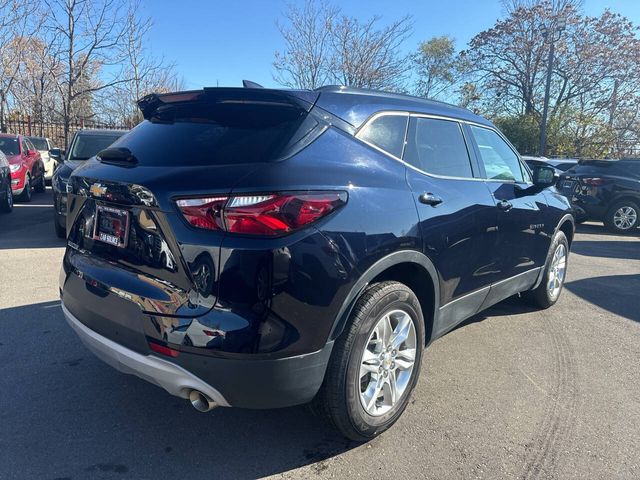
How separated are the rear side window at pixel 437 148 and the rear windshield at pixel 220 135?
0.86m

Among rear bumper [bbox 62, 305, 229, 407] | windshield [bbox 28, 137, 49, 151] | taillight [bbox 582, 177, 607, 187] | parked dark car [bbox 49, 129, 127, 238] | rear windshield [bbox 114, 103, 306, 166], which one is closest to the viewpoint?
rear bumper [bbox 62, 305, 229, 407]

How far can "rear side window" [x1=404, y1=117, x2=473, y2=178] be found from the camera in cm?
301

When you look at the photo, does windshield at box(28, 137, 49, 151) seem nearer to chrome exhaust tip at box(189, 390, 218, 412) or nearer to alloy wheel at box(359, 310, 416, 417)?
chrome exhaust tip at box(189, 390, 218, 412)

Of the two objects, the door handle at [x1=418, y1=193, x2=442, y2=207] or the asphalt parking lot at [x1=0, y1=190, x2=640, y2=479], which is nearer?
the asphalt parking lot at [x1=0, y1=190, x2=640, y2=479]

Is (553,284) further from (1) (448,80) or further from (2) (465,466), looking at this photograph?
(1) (448,80)

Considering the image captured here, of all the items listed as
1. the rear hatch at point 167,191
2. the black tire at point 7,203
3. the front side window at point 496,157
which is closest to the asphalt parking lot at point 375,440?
the rear hatch at point 167,191

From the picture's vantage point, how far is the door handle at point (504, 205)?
3.62m

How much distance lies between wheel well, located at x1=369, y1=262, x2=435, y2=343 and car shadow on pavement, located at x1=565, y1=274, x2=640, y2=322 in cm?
312

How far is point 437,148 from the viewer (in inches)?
128

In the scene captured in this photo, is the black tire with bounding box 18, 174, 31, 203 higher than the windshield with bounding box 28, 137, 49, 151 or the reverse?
the reverse

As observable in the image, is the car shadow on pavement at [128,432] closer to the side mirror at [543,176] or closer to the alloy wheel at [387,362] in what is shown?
the alloy wheel at [387,362]

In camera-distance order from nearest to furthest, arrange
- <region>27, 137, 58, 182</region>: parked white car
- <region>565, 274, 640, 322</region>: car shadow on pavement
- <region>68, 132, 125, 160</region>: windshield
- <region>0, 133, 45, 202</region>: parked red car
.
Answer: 1. <region>565, 274, 640, 322</region>: car shadow on pavement
2. <region>68, 132, 125, 160</region>: windshield
3. <region>0, 133, 45, 202</region>: parked red car
4. <region>27, 137, 58, 182</region>: parked white car

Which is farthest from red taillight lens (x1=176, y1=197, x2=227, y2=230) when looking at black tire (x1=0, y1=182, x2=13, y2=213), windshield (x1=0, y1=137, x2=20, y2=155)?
windshield (x1=0, y1=137, x2=20, y2=155)

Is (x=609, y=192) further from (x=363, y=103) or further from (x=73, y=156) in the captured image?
(x=73, y=156)
